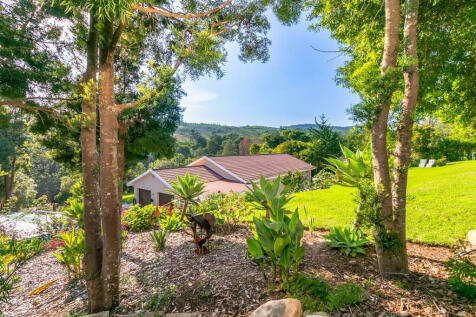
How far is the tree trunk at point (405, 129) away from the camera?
2.17m

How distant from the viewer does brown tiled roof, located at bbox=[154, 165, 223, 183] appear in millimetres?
13234

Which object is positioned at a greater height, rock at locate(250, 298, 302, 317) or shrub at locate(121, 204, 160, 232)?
rock at locate(250, 298, 302, 317)

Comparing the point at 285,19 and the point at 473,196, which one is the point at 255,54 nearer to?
the point at 285,19

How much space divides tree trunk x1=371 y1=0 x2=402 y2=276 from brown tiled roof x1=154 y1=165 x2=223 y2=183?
11716mm

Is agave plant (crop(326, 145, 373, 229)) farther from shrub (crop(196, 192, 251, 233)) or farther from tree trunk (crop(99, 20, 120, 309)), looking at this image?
tree trunk (crop(99, 20, 120, 309))

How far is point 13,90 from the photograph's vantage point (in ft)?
8.61

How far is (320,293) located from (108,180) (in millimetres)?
2686

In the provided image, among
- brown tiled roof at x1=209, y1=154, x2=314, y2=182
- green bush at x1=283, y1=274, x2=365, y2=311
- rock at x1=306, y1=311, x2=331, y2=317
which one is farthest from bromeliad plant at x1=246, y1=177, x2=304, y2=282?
brown tiled roof at x1=209, y1=154, x2=314, y2=182

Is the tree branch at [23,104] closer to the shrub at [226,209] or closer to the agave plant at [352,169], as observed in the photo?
the shrub at [226,209]

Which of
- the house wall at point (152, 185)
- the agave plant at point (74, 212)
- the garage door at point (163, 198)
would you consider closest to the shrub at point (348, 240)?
the agave plant at point (74, 212)

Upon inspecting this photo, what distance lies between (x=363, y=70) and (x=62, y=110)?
5761 mm

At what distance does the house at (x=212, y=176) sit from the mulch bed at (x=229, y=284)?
807 centimetres

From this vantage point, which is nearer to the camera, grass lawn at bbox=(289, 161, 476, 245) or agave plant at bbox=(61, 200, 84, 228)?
grass lawn at bbox=(289, 161, 476, 245)

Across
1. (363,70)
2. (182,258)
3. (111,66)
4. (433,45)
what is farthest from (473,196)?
(111,66)
